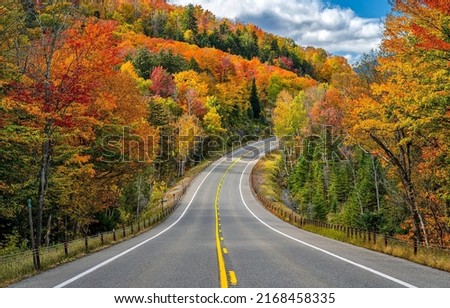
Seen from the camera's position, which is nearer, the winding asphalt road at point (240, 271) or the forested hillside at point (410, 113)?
the winding asphalt road at point (240, 271)

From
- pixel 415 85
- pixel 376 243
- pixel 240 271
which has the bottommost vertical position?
pixel 376 243

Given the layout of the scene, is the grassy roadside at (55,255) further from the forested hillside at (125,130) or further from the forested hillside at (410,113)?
the forested hillside at (410,113)

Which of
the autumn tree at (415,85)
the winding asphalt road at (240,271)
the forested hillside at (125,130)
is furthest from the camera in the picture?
the forested hillside at (125,130)

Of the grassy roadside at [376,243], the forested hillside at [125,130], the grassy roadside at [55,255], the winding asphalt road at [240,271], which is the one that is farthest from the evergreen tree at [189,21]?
the winding asphalt road at [240,271]

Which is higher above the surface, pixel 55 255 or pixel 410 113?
pixel 410 113

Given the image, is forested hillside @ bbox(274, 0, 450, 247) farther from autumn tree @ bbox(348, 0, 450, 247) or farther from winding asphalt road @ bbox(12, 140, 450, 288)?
winding asphalt road @ bbox(12, 140, 450, 288)

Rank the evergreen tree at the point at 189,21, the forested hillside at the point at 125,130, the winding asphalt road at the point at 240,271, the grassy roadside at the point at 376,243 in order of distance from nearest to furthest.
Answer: the winding asphalt road at the point at 240,271 < the grassy roadside at the point at 376,243 < the forested hillside at the point at 125,130 < the evergreen tree at the point at 189,21

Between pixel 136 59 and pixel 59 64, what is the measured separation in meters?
73.6

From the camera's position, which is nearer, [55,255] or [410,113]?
[55,255]

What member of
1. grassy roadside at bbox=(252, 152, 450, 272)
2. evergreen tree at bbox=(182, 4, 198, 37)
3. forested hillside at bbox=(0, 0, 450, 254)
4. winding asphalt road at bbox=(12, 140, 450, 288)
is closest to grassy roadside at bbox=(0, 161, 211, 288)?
winding asphalt road at bbox=(12, 140, 450, 288)

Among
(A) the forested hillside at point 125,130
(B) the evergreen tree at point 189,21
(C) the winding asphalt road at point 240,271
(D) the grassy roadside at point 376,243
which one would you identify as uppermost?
(B) the evergreen tree at point 189,21

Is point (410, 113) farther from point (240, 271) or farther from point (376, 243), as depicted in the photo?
point (240, 271)

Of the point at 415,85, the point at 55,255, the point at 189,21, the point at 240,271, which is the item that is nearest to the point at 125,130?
the point at 55,255

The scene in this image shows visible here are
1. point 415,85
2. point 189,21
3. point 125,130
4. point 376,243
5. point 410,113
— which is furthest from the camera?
point 189,21
